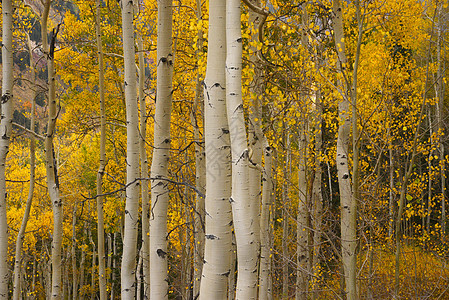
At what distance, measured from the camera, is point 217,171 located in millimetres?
1932

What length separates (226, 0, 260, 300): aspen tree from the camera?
186cm

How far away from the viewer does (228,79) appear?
1893 mm

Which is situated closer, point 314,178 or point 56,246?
point 56,246

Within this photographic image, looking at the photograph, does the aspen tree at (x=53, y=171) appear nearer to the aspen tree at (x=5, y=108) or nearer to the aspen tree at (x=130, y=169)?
the aspen tree at (x=5, y=108)

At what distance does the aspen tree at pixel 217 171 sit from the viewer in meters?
1.92

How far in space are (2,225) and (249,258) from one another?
3.29 metres

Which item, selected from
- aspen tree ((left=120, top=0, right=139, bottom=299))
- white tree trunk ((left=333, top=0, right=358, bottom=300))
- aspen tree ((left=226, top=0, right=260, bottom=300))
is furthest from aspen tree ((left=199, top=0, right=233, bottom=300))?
white tree trunk ((left=333, top=0, right=358, bottom=300))

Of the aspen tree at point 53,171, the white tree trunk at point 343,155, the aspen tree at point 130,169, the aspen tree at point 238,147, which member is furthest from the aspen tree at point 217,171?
the aspen tree at point 53,171

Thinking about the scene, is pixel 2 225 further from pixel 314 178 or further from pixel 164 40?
pixel 314 178

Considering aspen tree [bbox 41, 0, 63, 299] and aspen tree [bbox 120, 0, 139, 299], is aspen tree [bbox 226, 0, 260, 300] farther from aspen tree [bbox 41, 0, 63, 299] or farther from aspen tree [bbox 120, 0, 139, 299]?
aspen tree [bbox 41, 0, 63, 299]

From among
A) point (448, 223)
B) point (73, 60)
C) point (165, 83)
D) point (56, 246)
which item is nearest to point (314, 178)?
point (56, 246)

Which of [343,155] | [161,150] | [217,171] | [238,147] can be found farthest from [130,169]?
[343,155]

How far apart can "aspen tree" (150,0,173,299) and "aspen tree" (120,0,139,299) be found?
52 cm

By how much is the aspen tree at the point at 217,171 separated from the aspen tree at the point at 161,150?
61cm
